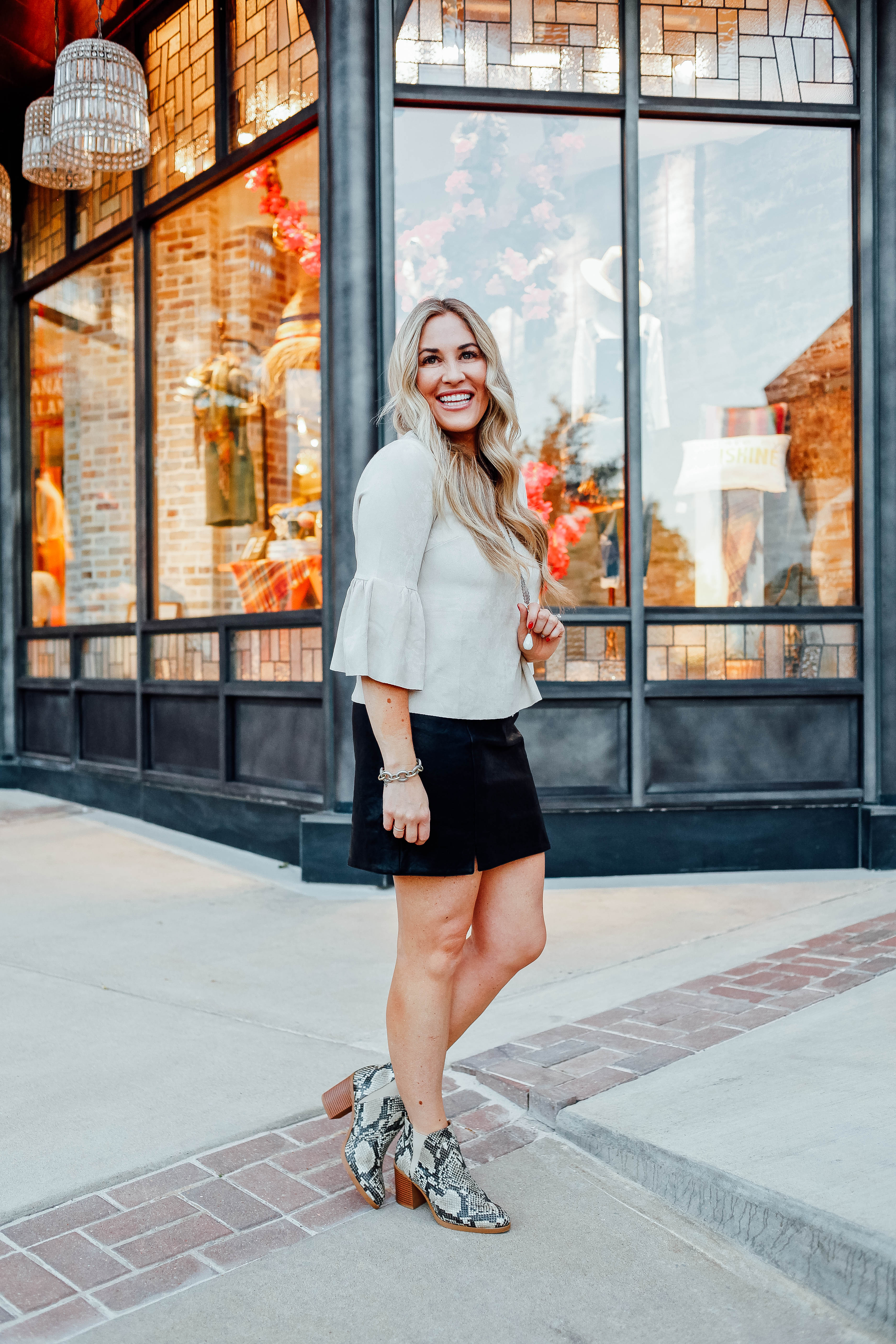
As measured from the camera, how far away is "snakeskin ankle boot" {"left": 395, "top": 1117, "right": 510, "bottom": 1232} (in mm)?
2346

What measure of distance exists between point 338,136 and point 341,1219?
492 cm

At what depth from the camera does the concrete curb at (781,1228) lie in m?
2.08

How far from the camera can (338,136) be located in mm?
5598

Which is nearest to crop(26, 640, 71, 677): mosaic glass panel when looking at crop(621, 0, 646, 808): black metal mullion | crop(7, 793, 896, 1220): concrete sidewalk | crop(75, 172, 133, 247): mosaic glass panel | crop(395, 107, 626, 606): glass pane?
crop(7, 793, 896, 1220): concrete sidewalk

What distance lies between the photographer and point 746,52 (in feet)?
19.6

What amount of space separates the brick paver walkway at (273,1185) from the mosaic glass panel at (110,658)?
5121 millimetres

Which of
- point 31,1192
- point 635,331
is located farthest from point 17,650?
point 31,1192

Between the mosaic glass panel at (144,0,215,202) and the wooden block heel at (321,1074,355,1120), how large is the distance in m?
5.88

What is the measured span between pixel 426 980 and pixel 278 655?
4.11m

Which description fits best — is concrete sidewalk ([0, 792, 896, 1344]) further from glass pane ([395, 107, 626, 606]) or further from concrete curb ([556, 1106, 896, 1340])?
glass pane ([395, 107, 626, 606])

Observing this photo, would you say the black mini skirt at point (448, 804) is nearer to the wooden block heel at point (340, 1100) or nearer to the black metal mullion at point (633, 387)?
the wooden block heel at point (340, 1100)

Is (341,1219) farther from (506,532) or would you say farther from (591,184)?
(591,184)

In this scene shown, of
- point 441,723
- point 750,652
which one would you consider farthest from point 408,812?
point 750,652

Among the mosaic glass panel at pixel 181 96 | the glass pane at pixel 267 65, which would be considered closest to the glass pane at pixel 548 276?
the glass pane at pixel 267 65
